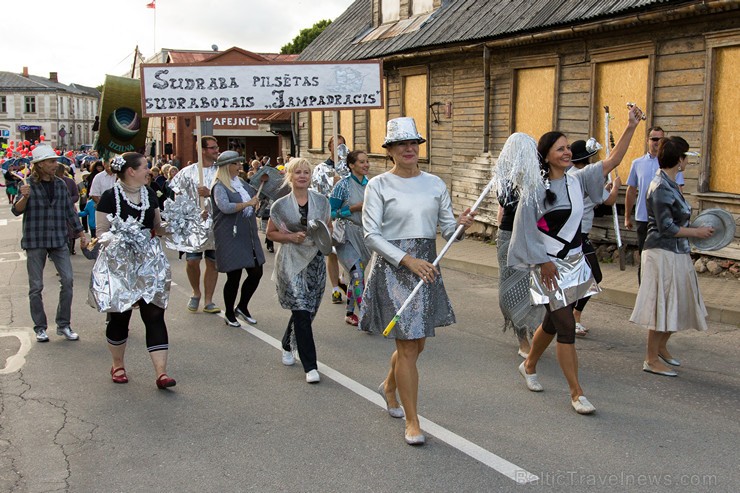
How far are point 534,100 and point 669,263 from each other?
8430mm

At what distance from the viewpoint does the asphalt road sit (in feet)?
13.9

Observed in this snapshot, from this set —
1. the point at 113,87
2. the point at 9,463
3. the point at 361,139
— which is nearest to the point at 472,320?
the point at 9,463

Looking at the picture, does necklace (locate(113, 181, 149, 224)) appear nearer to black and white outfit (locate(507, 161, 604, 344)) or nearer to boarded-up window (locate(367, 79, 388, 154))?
black and white outfit (locate(507, 161, 604, 344))

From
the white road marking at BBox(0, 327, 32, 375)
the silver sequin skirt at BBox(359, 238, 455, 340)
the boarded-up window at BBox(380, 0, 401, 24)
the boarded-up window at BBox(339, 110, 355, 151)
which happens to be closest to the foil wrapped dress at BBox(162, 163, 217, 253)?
the white road marking at BBox(0, 327, 32, 375)

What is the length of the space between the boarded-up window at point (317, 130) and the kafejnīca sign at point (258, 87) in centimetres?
1291

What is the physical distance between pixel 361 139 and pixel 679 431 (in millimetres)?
16711

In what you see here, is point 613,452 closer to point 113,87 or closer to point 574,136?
point 574,136

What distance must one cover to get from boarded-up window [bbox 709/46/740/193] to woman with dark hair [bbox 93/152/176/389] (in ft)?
24.9

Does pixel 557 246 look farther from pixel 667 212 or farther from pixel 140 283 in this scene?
pixel 140 283

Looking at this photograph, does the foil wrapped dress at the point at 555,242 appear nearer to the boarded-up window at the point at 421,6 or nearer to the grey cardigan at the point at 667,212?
the grey cardigan at the point at 667,212

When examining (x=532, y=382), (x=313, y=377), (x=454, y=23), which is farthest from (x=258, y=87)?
(x=454, y=23)

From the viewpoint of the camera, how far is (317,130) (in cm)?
2428

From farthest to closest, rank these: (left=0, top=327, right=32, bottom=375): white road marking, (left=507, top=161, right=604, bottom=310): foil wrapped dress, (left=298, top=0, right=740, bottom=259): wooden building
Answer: (left=298, top=0, right=740, bottom=259): wooden building
(left=0, top=327, right=32, bottom=375): white road marking
(left=507, top=161, right=604, bottom=310): foil wrapped dress

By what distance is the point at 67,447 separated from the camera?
4.76 m
